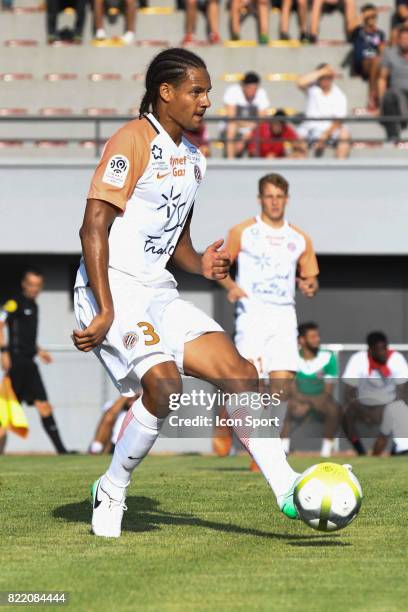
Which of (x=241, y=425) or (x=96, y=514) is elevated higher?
(x=241, y=425)

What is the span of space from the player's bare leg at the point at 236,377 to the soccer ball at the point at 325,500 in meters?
0.15

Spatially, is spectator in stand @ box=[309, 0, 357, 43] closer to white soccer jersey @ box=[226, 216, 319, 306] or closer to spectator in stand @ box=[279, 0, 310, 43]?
spectator in stand @ box=[279, 0, 310, 43]

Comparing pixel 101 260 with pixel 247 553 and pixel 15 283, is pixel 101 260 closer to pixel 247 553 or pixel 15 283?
pixel 247 553

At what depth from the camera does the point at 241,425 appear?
6664mm

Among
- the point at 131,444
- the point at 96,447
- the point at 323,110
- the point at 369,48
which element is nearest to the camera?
the point at 131,444

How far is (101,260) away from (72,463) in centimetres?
→ 785

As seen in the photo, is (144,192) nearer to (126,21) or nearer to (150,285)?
(150,285)

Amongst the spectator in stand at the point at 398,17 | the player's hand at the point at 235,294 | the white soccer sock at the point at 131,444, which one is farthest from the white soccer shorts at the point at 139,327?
the spectator in stand at the point at 398,17

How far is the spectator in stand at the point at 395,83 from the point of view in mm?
20047

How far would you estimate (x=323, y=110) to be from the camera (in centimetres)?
2055

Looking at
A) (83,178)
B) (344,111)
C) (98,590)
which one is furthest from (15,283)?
(98,590)

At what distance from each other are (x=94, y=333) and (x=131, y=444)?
0.62 metres

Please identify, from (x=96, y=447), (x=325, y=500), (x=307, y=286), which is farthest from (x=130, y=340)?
(x=96, y=447)

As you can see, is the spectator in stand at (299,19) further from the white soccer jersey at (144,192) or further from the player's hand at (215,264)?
the player's hand at (215,264)
